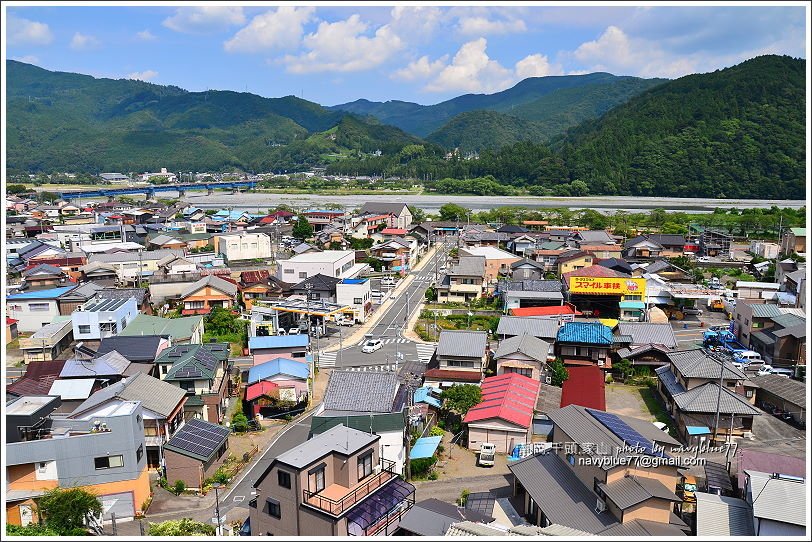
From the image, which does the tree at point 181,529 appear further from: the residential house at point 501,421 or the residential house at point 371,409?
the residential house at point 501,421

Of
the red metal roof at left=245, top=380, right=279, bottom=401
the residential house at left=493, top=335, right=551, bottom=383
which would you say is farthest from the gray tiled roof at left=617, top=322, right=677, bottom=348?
the red metal roof at left=245, top=380, right=279, bottom=401

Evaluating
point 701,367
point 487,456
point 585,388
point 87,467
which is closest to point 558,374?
point 585,388

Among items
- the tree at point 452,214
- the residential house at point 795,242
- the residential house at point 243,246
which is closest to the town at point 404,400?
the residential house at point 795,242

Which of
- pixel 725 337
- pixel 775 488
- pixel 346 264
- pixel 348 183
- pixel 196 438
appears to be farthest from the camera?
pixel 348 183

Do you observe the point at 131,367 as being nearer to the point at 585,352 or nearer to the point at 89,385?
the point at 89,385

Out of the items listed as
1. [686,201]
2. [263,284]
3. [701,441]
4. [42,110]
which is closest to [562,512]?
[701,441]

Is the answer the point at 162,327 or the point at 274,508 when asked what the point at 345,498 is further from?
the point at 162,327

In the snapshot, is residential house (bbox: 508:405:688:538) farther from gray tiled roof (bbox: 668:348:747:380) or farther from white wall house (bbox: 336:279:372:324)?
white wall house (bbox: 336:279:372:324)
